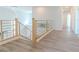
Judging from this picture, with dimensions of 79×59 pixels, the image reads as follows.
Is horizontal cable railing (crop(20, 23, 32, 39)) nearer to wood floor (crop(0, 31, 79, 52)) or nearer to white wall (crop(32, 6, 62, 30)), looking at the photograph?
wood floor (crop(0, 31, 79, 52))

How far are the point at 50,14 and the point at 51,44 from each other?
0.48 metres

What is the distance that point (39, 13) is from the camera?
1938 mm

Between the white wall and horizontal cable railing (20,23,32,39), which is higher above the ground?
the white wall

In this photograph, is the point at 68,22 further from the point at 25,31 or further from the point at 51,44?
the point at 25,31

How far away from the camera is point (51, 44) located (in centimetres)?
196

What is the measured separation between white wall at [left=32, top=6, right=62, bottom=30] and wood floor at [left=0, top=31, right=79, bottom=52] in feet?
0.46

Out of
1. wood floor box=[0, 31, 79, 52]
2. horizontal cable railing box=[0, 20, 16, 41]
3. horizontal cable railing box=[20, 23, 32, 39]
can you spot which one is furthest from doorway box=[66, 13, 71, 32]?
horizontal cable railing box=[0, 20, 16, 41]

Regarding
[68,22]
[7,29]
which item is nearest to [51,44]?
[68,22]

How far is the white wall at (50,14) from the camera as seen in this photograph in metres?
1.93

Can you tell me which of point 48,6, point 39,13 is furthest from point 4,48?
point 48,6

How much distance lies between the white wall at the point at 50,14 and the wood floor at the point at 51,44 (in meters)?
0.14

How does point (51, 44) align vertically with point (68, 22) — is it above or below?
below

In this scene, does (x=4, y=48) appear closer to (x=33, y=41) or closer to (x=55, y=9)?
(x=33, y=41)

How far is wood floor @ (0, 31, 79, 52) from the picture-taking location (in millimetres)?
1935
